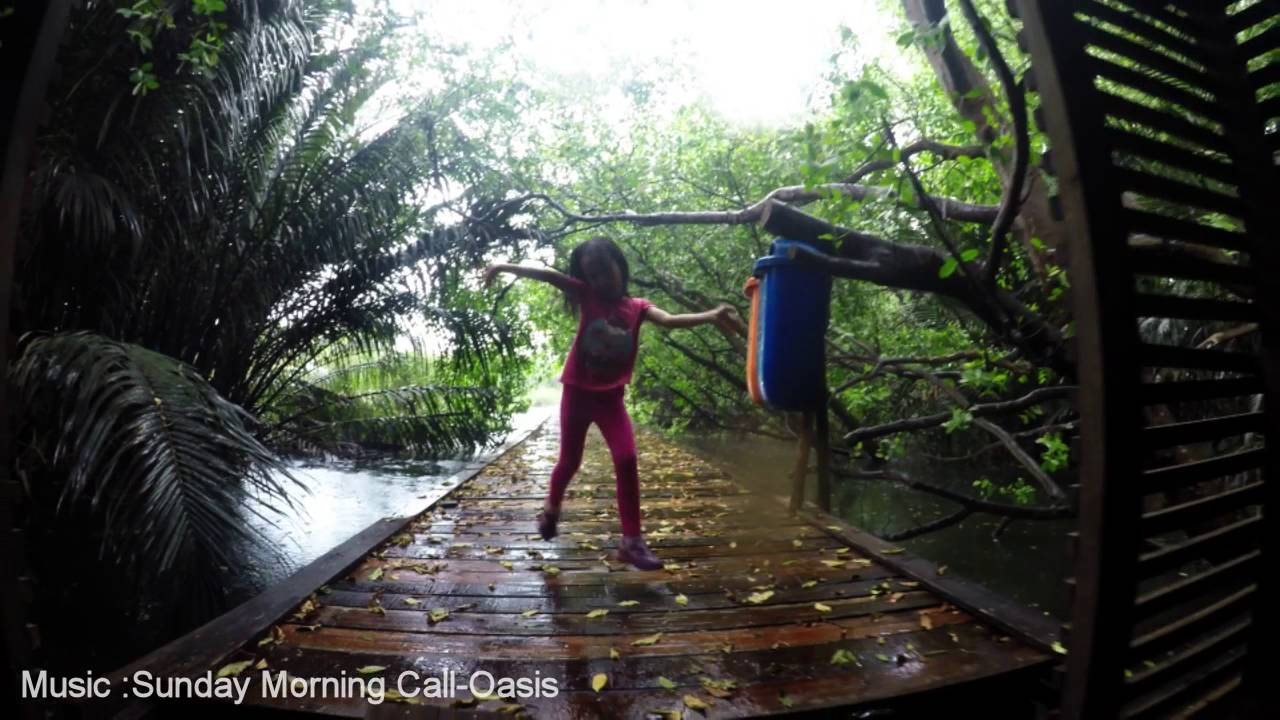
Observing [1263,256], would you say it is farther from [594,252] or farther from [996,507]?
[996,507]

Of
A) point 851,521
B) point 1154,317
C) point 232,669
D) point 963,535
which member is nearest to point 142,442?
point 232,669

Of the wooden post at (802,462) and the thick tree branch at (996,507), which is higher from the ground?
the wooden post at (802,462)

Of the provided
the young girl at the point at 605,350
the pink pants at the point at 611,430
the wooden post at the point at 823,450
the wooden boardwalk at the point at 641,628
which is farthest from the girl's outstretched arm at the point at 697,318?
the wooden boardwalk at the point at 641,628

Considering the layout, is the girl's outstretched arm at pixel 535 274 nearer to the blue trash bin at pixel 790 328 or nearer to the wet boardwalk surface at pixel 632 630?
the blue trash bin at pixel 790 328

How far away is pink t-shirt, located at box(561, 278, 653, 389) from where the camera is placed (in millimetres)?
3068

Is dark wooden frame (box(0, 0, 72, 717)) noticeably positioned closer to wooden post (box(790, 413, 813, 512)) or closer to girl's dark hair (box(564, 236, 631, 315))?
girl's dark hair (box(564, 236, 631, 315))

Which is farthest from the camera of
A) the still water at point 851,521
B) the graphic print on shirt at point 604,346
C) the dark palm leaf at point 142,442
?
the still water at point 851,521

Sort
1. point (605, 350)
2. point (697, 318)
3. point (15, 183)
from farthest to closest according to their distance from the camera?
point (697, 318), point (605, 350), point (15, 183)

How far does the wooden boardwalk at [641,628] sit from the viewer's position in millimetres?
1957

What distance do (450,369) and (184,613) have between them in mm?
4403

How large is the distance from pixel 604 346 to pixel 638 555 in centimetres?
107

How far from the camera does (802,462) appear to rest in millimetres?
4109

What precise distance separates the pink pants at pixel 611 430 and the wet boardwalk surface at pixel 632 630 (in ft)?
1.24

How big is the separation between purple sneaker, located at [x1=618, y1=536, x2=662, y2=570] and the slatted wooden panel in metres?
2.13
